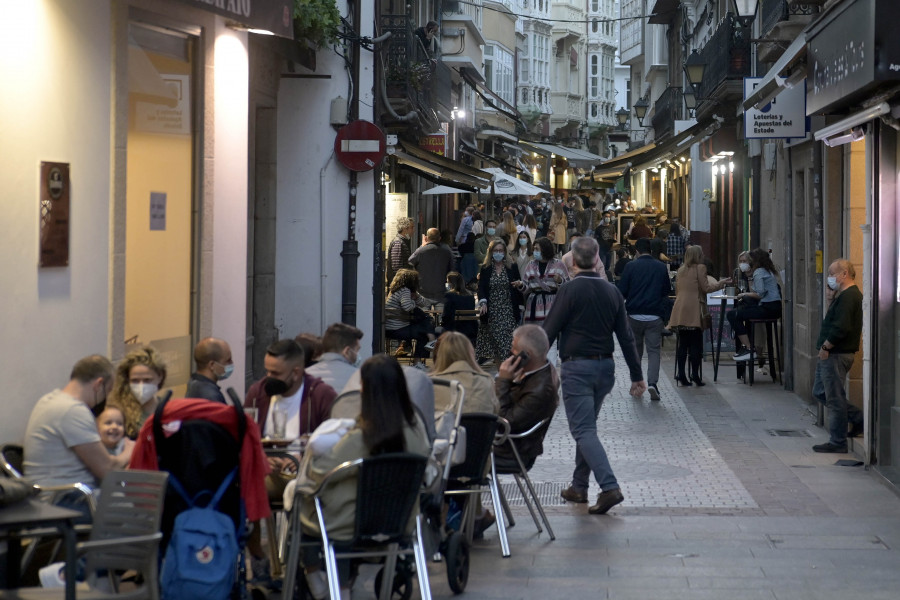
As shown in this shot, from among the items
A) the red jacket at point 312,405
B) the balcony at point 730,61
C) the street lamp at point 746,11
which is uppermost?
the street lamp at point 746,11

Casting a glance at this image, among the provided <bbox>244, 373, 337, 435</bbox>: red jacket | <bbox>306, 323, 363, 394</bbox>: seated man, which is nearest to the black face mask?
<bbox>244, 373, 337, 435</bbox>: red jacket

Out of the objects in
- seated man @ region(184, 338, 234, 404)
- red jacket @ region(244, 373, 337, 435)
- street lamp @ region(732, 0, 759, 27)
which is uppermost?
street lamp @ region(732, 0, 759, 27)

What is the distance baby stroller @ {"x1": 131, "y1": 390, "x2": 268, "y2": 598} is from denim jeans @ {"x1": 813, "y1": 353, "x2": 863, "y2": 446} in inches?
277

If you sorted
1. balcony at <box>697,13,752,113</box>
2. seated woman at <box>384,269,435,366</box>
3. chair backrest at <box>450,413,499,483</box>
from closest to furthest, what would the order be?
chair backrest at <box>450,413,499,483</box> < seated woman at <box>384,269,435,366</box> < balcony at <box>697,13,752,113</box>

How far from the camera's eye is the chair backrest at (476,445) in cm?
811

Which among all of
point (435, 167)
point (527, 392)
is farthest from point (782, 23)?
point (527, 392)

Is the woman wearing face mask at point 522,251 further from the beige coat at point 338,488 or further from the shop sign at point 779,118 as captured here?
the beige coat at point 338,488

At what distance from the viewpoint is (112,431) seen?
7.03 meters

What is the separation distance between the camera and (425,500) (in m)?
7.00

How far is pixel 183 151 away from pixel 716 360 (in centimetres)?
930

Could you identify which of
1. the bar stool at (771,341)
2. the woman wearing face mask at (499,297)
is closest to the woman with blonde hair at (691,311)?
the bar stool at (771,341)

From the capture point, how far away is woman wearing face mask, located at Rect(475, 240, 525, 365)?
18.4m

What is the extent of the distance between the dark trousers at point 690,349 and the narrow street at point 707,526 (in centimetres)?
266

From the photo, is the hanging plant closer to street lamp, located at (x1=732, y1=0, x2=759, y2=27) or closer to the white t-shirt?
the white t-shirt
